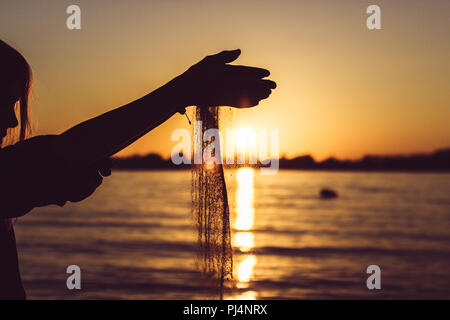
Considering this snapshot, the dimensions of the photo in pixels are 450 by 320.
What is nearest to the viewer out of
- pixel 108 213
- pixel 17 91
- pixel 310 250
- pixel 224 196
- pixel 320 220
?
pixel 17 91

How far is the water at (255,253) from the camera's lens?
20.9 meters

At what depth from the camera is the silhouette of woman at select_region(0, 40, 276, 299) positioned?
103cm

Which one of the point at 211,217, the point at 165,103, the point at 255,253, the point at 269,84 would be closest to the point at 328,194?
the point at 255,253

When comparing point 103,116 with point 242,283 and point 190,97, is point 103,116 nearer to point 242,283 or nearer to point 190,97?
point 190,97

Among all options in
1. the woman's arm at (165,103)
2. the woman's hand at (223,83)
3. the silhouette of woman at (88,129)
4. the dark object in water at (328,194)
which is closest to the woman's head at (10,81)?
the silhouette of woman at (88,129)

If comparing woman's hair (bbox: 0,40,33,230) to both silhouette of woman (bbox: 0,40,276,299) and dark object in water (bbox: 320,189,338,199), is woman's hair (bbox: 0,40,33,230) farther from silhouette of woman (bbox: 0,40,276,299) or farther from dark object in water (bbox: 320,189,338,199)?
dark object in water (bbox: 320,189,338,199)

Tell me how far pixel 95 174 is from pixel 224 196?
0.31 metres

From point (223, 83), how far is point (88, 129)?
282 millimetres

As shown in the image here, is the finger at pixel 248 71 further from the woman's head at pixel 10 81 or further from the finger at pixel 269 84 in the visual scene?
the woman's head at pixel 10 81

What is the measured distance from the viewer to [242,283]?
70.3 feet

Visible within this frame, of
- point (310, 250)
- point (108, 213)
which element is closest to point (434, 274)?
point (310, 250)

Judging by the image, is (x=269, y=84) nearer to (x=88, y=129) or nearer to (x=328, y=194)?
(x=88, y=129)

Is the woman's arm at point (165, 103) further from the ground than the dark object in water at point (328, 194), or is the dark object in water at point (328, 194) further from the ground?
the woman's arm at point (165, 103)

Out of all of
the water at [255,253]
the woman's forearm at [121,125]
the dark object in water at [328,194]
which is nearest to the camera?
the woman's forearm at [121,125]
